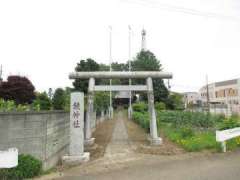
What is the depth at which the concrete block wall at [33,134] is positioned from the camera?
516cm

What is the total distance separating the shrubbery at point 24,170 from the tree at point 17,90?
2333 centimetres

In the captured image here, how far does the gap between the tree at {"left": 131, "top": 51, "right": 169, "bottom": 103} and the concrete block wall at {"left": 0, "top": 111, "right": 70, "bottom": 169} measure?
3514cm

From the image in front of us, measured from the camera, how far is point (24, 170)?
5.25 m

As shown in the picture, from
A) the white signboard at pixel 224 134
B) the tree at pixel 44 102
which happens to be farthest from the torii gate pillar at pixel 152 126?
the tree at pixel 44 102

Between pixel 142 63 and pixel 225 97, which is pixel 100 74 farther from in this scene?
pixel 225 97

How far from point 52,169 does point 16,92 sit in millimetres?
23499

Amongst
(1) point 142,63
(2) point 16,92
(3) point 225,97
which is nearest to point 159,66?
(1) point 142,63

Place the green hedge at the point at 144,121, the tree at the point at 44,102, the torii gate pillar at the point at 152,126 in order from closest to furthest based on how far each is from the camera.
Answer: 1. the torii gate pillar at the point at 152,126
2. the tree at the point at 44,102
3. the green hedge at the point at 144,121

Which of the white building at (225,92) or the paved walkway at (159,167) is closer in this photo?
the paved walkway at (159,167)

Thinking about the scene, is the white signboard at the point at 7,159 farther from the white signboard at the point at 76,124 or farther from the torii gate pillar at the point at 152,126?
the torii gate pillar at the point at 152,126

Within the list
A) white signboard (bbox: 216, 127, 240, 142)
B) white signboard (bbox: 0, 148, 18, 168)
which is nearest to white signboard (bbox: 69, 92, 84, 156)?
white signboard (bbox: 0, 148, 18, 168)

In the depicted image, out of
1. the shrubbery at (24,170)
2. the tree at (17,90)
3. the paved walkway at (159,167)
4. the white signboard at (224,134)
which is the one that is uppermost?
the tree at (17,90)

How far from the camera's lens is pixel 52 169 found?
636 cm

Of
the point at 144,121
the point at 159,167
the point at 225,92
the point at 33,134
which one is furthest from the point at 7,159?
the point at 225,92
